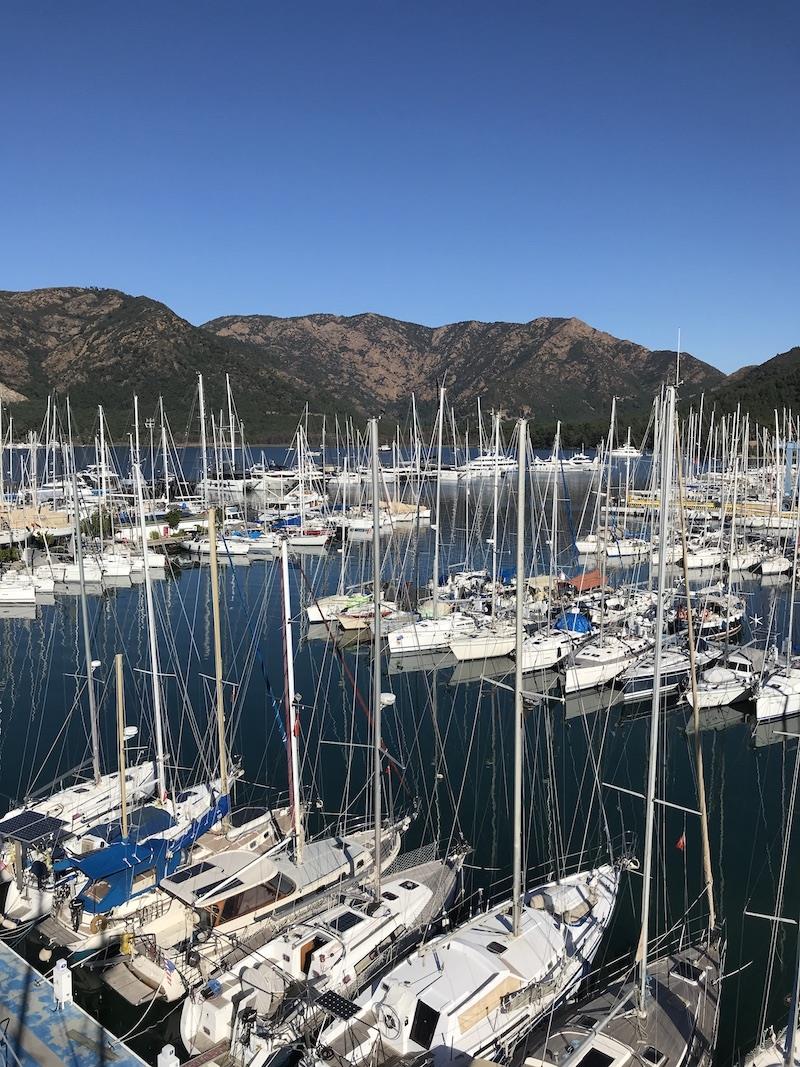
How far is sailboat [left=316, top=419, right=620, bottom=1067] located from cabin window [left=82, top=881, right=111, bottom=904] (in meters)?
5.37

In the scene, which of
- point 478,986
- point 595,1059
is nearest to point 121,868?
point 478,986

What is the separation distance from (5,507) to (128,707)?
41099 mm

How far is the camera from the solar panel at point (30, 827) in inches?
608

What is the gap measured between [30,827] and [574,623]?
22.5 meters

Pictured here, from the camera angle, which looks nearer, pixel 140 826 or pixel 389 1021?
pixel 389 1021

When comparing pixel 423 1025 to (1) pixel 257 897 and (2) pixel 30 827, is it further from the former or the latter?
(2) pixel 30 827

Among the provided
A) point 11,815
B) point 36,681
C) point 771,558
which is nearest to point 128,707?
point 36,681

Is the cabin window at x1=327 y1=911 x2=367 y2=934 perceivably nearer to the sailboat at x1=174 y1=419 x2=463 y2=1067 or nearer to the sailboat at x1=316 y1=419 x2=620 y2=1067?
the sailboat at x1=174 y1=419 x2=463 y2=1067

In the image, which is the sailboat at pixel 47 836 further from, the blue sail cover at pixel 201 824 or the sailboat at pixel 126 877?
the blue sail cover at pixel 201 824

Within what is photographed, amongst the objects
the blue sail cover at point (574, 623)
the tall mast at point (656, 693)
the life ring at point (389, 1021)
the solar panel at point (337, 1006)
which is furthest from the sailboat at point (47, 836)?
the blue sail cover at point (574, 623)

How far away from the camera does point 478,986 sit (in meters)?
11.3

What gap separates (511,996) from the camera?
11.5 m

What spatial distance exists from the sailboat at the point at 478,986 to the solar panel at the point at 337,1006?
0.05 feet

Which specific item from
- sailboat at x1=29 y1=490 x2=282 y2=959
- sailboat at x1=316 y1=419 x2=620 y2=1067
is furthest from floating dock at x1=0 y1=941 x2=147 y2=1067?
sailboat at x1=316 y1=419 x2=620 y2=1067
